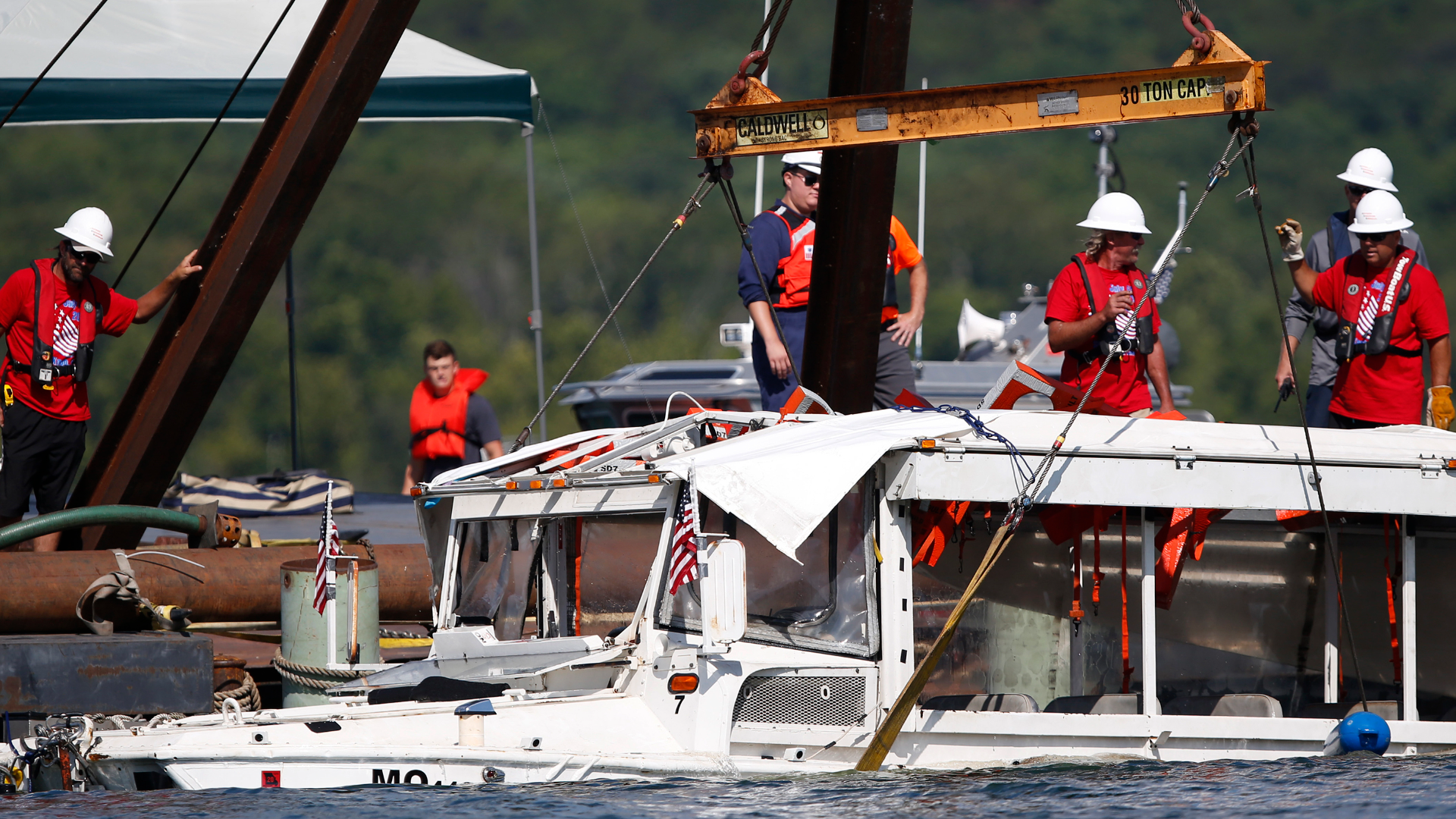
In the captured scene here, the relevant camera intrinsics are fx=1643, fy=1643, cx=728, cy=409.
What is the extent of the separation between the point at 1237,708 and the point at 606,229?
4426cm

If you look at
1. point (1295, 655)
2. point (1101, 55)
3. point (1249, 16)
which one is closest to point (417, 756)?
point (1295, 655)

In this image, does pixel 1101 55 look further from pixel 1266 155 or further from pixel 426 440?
pixel 426 440

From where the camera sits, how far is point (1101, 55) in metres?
56.3

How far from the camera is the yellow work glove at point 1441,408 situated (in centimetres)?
779

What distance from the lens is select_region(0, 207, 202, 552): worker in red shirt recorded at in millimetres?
8359

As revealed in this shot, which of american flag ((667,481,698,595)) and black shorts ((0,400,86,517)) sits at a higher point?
black shorts ((0,400,86,517))

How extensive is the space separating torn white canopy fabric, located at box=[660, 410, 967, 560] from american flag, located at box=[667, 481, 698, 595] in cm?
10

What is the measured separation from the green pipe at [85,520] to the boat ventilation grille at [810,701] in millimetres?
3882

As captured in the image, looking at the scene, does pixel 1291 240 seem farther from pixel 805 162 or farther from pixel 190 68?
pixel 190 68

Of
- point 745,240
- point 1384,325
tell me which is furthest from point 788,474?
point 1384,325

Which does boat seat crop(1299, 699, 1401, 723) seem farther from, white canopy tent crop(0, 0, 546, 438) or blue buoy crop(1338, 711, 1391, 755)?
white canopy tent crop(0, 0, 546, 438)

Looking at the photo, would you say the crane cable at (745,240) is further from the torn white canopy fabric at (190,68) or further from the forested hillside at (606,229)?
the forested hillside at (606,229)

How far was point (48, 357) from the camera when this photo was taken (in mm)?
8367

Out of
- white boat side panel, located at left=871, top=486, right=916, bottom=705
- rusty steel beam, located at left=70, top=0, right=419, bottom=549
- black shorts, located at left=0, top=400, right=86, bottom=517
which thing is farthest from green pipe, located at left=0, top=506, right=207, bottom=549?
white boat side panel, located at left=871, top=486, right=916, bottom=705
